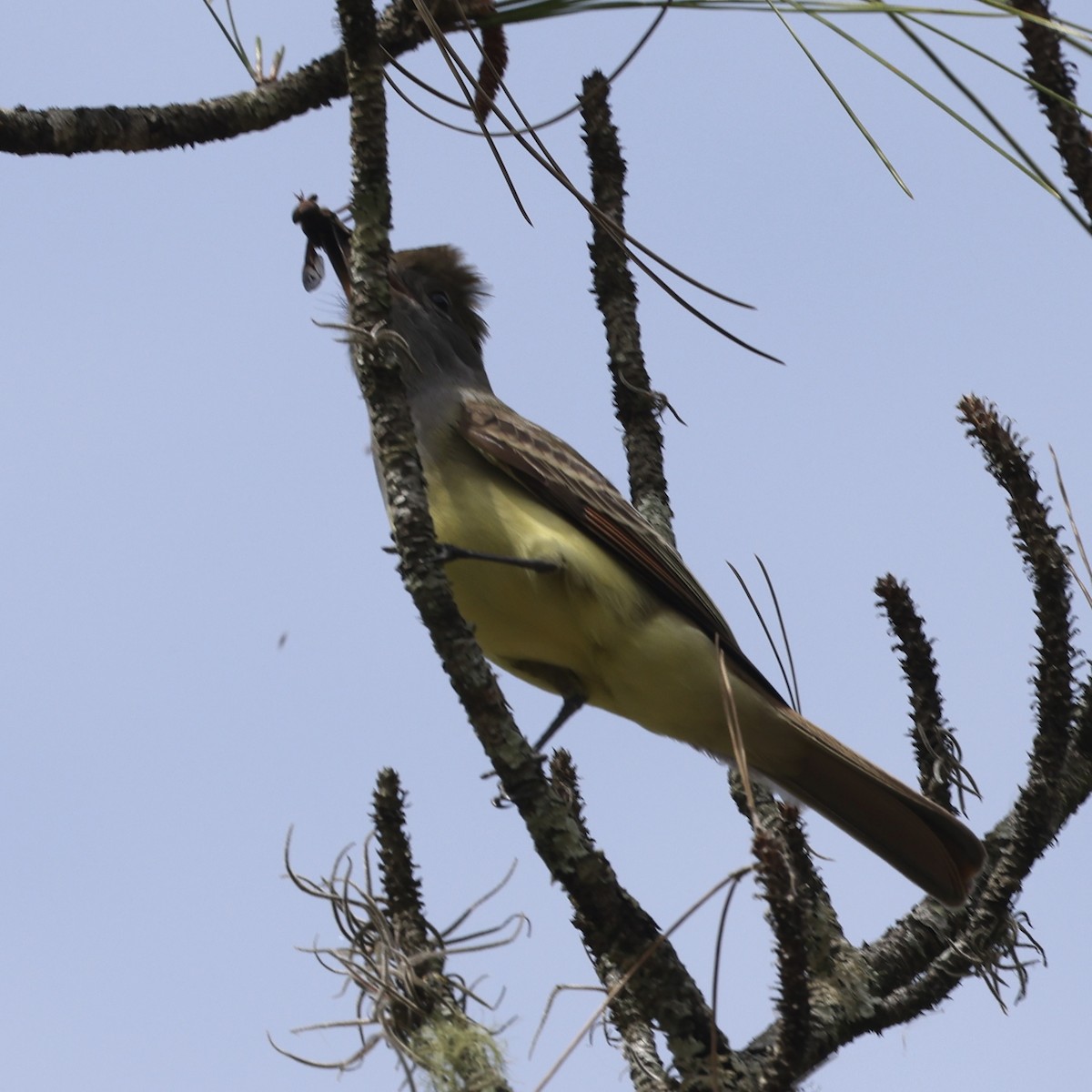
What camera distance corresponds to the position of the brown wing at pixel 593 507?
5.15 metres

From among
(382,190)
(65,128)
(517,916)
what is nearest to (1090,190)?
(382,190)

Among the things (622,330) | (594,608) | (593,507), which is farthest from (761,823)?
(622,330)

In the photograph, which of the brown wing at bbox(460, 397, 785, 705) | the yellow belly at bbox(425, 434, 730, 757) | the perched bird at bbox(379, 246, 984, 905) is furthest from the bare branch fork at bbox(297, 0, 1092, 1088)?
the brown wing at bbox(460, 397, 785, 705)

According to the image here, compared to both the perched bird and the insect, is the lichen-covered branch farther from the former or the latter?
the insect

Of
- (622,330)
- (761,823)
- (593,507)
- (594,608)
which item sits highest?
(622,330)

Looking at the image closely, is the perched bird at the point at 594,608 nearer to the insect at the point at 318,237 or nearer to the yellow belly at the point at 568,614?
the yellow belly at the point at 568,614

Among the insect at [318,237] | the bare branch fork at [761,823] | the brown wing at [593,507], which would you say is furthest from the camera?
the brown wing at [593,507]

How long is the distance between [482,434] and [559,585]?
0.65m

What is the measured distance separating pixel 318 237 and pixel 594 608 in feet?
4.99

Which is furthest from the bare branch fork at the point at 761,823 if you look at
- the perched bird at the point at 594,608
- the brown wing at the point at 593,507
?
the brown wing at the point at 593,507

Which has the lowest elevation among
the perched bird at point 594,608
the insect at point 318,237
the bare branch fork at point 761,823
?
the bare branch fork at point 761,823

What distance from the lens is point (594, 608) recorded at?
197 inches

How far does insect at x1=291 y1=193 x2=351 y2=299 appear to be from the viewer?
→ 454cm

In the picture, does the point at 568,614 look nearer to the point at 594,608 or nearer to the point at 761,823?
the point at 594,608
